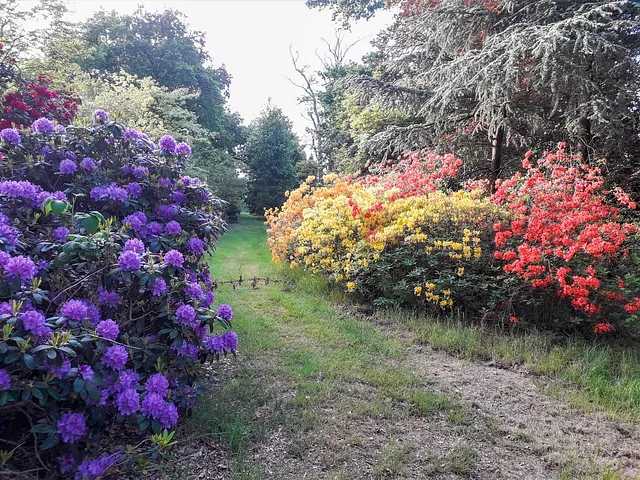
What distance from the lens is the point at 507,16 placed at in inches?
258

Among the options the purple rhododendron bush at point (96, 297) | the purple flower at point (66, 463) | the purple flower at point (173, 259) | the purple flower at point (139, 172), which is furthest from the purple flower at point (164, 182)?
the purple flower at point (66, 463)

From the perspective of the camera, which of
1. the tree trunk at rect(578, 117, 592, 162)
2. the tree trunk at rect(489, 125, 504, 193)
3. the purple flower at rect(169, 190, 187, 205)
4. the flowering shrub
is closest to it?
the purple flower at rect(169, 190, 187, 205)

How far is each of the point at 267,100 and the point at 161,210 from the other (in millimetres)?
20479

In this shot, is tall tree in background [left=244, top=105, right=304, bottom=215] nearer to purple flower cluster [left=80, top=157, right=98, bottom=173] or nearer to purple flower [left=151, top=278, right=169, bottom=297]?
purple flower cluster [left=80, top=157, right=98, bottom=173]

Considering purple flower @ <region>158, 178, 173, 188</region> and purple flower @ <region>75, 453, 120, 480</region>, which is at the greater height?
purple flower @ <region>158, 178, 173, 188</region>

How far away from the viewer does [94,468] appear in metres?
1.59

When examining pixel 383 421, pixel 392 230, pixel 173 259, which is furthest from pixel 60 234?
pixel 392 230

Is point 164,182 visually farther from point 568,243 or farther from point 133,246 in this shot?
point 568,243

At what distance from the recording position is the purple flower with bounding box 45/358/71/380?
1.47m

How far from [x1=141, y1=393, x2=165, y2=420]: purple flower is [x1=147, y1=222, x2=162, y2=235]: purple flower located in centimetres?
110

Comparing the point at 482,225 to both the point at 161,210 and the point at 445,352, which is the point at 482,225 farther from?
the point at 161,210

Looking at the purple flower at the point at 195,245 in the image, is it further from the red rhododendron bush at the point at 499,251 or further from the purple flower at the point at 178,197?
the red rhododendron bush at the point at 499,251

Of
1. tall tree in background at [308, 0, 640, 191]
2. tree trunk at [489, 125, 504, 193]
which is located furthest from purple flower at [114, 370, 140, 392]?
tree trunk at [489, 125, 504, 193]

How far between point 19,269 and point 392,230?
11.8ft
